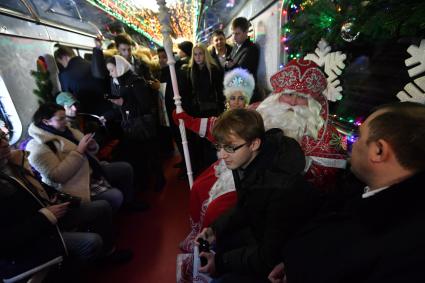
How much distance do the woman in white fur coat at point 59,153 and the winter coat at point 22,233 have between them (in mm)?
463

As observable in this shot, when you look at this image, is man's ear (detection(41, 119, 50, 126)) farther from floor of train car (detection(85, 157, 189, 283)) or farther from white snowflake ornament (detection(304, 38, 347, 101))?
white snowflake ornament (detection(304, 38, 347, 101))

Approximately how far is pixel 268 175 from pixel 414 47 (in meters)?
1.08

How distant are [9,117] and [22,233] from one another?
6.26 feet

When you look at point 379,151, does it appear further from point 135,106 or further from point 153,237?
point 135,106

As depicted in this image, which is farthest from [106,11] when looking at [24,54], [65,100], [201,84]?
[201,84]

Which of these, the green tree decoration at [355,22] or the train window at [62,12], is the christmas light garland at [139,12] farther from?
the green tree decoration at [355,22]

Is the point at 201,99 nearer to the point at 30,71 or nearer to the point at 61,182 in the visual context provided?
the point at 61,182

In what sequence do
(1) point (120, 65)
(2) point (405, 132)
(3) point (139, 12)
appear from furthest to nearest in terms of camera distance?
(3) point (139, 12)
(1) point (120, 65)
(2) point (405, 132)

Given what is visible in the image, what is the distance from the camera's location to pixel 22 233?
1390 millimetres

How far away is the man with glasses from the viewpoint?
1.11 meters

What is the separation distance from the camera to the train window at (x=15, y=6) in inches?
104

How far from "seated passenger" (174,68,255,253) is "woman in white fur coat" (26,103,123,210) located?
1.00 m

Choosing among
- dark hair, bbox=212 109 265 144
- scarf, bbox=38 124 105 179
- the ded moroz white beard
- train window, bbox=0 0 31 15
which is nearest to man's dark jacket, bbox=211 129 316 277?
dark hair, bbox=212 109 265 144

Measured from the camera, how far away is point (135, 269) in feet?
6.98
